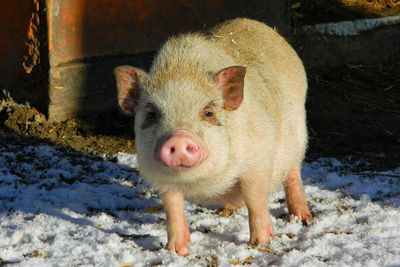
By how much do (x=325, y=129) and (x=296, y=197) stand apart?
1.97 m

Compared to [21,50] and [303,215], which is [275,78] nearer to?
[303,215]

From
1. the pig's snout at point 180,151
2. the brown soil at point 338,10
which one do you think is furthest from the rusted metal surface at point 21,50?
the pig's snout at point 180,151

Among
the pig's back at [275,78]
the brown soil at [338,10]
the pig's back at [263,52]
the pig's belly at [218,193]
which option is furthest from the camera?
the brown soil at [338,10]

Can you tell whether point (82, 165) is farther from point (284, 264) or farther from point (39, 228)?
point (284, 264)

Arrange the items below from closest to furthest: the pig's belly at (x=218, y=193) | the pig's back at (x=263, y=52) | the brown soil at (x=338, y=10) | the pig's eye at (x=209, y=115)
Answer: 1. the pig's eye at (x=209, y=115)
2. the pig's belly at (x=218, y=193)
3. the pig's back at (x=263, y=52)
4. the brown soil at (x=338, y=10)

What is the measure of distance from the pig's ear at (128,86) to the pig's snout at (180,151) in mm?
563

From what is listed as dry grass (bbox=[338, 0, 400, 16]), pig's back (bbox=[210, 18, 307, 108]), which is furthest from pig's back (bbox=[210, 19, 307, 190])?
dry grass (bbox=[338, 0, 400, 16])

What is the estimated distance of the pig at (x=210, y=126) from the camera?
4.22 metres

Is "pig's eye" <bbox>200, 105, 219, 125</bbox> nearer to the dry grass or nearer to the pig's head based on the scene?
the pig's head

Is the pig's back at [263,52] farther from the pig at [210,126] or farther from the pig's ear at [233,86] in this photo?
the pig's ear at [233,86]

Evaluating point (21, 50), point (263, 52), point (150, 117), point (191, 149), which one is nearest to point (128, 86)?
point (150, 117)

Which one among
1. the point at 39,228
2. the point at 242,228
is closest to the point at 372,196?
the point at 242,228

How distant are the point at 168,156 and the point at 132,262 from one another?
28.8 inches

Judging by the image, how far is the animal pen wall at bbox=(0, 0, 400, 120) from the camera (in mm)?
6648
